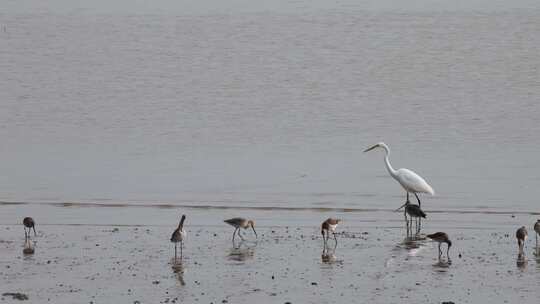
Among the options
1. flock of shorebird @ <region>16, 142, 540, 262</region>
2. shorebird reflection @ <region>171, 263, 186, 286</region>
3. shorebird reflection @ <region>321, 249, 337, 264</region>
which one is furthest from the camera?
flock of shorebird @ <region>16, 142, 540, 262</region>

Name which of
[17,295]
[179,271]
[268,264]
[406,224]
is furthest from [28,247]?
[406,224]

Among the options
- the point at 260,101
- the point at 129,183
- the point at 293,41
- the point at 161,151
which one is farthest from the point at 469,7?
the point at 129,183

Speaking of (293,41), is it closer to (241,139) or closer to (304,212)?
(241,139)

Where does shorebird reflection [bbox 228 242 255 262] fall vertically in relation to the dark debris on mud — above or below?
above

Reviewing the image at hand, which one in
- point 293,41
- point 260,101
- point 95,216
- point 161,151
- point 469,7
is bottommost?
point 95,216

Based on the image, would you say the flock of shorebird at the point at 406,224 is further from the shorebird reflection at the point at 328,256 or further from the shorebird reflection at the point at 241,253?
the shorebird reflection at the point at 241,253

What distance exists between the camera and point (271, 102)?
36531mm

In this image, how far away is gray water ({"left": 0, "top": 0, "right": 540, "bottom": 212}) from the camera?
22438 millimetres

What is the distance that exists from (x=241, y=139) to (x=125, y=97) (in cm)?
968

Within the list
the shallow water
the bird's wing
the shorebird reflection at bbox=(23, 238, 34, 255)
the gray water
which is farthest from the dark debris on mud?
the bird's wing

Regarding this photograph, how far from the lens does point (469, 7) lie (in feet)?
209

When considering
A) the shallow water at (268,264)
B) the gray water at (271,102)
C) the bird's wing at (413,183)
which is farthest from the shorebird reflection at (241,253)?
the gray water at (271,102)

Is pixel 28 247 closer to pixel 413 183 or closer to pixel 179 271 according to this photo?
pixel 179 271

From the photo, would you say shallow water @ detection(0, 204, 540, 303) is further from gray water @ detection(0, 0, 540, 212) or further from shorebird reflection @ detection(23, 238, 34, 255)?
gray water @ detection(0, 0, 540, 212)
